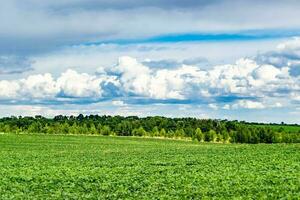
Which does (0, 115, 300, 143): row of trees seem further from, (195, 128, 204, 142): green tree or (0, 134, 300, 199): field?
(0, 134, 300, 199): field

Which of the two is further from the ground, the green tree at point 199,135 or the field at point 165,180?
the green tree at point 199,135

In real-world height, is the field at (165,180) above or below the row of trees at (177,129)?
below

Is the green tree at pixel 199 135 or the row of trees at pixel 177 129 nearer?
the row of trees at pixel 177 129

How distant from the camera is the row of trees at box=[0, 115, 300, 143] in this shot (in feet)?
469

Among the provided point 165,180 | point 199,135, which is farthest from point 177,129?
→ point 165,180

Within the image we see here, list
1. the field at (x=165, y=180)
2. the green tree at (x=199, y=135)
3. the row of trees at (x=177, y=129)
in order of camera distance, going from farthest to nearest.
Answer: the green tree at (x=199, y=135)
the row of trees at (x=177, y=129)
the field at (x=165, y=180)

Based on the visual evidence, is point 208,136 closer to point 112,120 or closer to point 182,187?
point 112,120

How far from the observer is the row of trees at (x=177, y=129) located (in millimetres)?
143000

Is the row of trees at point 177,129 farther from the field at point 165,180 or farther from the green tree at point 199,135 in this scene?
the field at point 165,180

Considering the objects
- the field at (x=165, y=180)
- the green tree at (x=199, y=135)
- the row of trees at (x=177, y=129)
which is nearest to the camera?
the field at (x=165, y=180)

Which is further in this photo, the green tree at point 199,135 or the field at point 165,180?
the green tree at point 199,135

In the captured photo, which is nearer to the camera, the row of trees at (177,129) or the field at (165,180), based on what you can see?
the field at (165,180)

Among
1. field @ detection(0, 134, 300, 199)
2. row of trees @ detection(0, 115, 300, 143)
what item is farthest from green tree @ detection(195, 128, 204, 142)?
field @ detection(0, 134, 300, 199)

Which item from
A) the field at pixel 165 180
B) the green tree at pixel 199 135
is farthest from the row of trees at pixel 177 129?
the field at pixel 165 180
